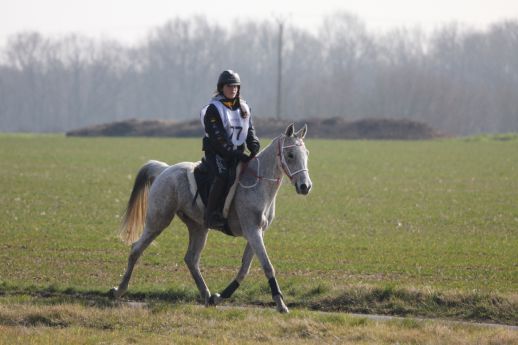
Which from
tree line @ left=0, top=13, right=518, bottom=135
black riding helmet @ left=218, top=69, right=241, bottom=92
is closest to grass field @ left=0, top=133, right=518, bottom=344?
black riding helmet @ left=218, top=69, right=241, bottom=92

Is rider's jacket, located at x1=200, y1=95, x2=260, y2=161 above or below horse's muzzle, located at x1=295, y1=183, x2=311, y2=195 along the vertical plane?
above

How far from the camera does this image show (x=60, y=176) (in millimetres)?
35688

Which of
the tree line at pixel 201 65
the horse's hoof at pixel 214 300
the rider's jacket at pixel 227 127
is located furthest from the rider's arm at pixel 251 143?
the tree line at pixel 201 65

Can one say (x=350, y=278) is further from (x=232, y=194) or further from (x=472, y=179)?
(x=472, y=179)

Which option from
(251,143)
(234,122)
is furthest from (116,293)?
(234,122)

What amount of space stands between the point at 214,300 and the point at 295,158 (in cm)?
219

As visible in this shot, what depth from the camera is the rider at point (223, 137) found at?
11711mm

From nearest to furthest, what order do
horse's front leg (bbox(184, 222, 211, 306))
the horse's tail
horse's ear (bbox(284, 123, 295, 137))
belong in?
horse's ear (bbox(284, 123, 295, 137)) < horse's front leg (bbox(184, 222, 211, 306)) < the horse's tail

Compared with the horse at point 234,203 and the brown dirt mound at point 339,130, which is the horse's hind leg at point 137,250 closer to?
the horse at point 234,203

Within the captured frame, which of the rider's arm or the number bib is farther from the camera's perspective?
the rider's arm

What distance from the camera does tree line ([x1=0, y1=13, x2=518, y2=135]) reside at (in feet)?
480

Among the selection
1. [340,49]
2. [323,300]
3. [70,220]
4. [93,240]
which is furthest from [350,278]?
[340,49]

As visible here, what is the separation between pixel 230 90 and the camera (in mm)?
11742

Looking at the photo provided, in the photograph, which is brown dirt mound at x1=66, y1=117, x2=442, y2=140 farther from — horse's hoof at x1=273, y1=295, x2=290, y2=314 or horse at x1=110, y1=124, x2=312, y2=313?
horse's hoof at x1=273, y1=295, x2=290, y2=314
